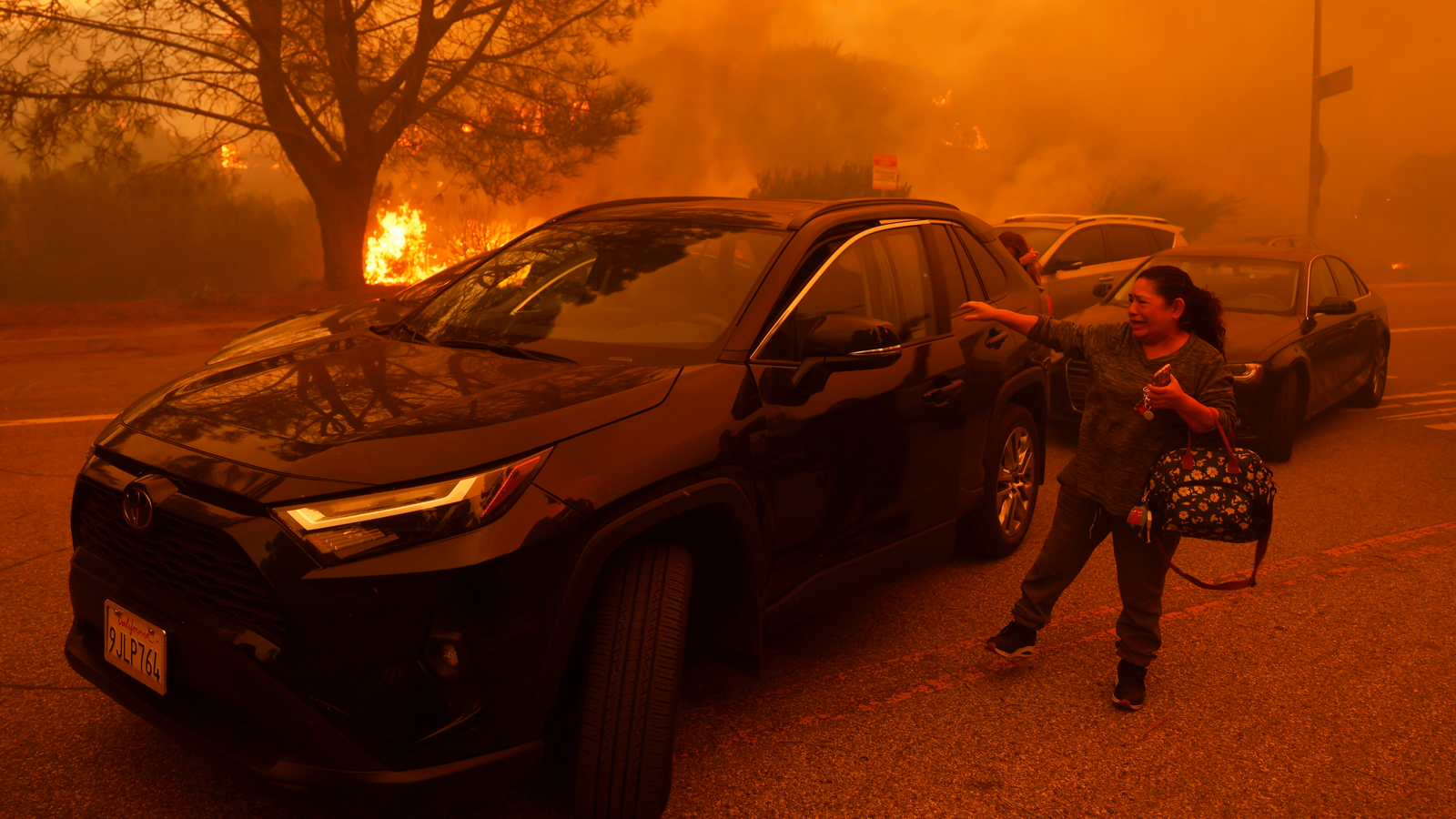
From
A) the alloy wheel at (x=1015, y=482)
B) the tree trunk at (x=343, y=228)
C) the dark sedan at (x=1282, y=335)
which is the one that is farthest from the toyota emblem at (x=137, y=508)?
the tree trunk at (x=343, y=228)

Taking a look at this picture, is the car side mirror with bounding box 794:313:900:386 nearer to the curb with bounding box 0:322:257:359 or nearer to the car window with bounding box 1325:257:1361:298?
the car window with bounding box 1325:257:1361:298

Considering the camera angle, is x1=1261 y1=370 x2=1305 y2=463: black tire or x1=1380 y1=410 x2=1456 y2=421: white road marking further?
x1=1380 y1=410 x2=1456 y2=421: white road marking

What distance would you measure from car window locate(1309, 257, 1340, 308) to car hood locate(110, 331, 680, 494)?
22.2 feet

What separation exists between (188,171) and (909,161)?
37977 millimetres

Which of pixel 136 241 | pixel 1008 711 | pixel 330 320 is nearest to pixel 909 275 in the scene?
pixel 1008 711

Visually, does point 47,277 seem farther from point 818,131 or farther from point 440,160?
point 818,131

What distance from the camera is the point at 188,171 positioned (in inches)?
776

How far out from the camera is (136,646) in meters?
2.60

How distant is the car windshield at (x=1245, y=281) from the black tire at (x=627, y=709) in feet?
20.4

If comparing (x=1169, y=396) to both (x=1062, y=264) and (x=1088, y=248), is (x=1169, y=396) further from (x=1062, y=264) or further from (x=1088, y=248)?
(x=1088, y=248)

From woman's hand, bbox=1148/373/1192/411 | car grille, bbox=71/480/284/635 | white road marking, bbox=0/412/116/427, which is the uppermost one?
woman's hand, bbox=1148/373/1192/411

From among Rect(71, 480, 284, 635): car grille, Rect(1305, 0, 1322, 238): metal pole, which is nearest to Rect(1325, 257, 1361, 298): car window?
Rect(71, 480, 284, 635): car grille

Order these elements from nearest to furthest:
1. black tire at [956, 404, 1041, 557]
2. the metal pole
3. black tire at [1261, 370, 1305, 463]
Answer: black tire at [956, 404, 1041, 557]
black tire at [1261, 370, 1305, 463]
the metal pole

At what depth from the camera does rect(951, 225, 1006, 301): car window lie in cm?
474
